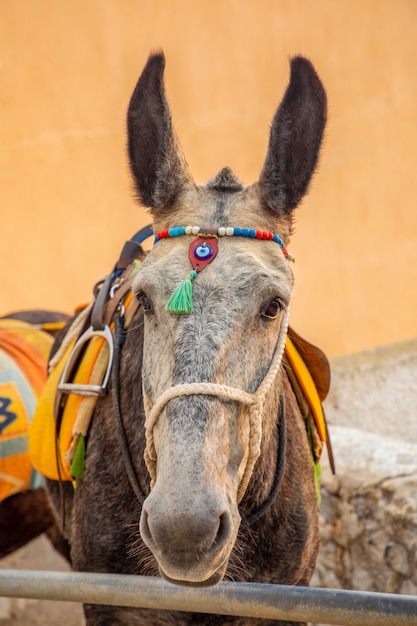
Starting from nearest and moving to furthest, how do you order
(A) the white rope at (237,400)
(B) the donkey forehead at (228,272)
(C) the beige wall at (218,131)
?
(A) the white rope at (237,400), (B) the donkey forehead at (228,272), (C) the beige wall at (218,131)

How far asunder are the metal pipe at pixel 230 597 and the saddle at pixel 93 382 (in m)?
0.64

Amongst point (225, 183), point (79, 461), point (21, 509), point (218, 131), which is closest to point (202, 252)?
point (225, 183)

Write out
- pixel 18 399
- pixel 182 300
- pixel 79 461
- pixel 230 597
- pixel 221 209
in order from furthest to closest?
pixel 18 399 < pixel 79 461 < pixel 221 209 < pixel 182 300 < pixel 230 597

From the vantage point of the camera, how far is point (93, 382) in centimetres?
240

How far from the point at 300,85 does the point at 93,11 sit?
330 cm

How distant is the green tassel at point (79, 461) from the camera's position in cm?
235

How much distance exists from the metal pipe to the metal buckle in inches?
27.6

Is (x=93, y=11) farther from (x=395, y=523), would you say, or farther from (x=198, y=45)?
(x=395, y=523)

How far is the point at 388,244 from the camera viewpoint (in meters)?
5.37

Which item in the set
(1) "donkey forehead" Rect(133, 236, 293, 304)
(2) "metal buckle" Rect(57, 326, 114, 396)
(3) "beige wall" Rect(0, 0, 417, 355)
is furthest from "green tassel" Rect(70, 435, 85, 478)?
(3) "beige wall" Rect(0, 0, 417, 355)

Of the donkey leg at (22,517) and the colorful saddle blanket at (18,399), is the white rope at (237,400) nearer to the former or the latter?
the colorful saddle blanket at (18,399)

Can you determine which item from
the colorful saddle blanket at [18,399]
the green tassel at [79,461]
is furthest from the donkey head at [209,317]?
the colorful saddle blanket at [18,399]

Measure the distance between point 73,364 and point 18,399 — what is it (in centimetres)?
78

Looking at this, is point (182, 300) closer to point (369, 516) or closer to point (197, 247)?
point (197, 247)
